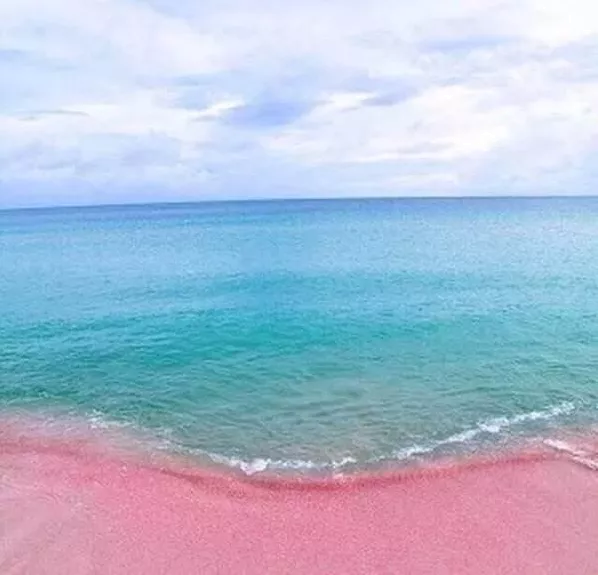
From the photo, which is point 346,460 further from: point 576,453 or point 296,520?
point 576,453

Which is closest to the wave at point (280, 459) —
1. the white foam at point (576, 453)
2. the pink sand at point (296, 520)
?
the pink sand at point (296, 520)

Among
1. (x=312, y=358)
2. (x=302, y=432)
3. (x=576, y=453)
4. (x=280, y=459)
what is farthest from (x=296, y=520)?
(x=312, y=358)

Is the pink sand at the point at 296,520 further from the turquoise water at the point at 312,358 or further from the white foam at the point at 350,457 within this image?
the turquoise water at the point at 312,358

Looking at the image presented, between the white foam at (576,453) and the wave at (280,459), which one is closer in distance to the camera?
the white foam at (576,453)

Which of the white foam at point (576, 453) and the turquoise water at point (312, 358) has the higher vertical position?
the turquoise water at point (312, 358)

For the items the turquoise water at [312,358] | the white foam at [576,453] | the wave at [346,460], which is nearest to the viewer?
the white foam at [576,453]

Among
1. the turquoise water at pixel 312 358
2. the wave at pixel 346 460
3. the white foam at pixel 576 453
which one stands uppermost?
the turquoise water at pixel 312 358

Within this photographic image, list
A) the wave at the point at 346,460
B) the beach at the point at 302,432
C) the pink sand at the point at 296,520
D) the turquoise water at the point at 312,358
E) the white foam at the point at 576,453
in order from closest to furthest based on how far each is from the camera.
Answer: the pink sand at the point at 296,520, the beach at the point at 302,432, the white foam at the point at 576,453, the wave at the point at 346,460, the turquoise water at the point at 312,358
